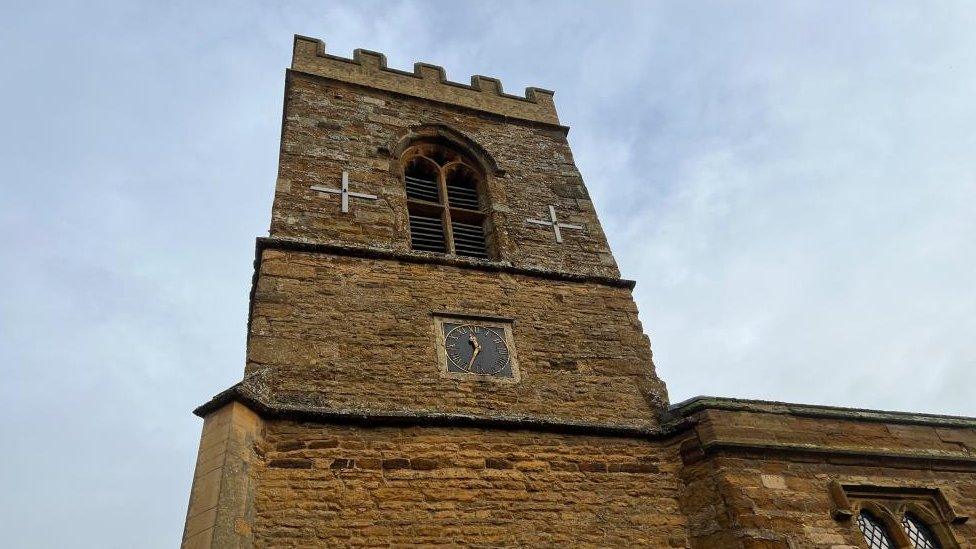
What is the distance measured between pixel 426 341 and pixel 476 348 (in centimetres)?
52

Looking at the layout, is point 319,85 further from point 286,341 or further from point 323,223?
point 286,341

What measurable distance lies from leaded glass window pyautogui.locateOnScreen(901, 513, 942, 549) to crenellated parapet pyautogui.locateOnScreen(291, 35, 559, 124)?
810 cm

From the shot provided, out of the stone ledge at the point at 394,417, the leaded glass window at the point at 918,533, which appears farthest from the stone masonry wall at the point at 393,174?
the leaded glass window at the point at 918,533

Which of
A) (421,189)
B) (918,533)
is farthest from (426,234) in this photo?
(918,533)

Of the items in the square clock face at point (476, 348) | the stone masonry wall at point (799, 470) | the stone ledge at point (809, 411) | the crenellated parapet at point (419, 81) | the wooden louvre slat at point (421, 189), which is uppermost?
the crenellated parapet at point (419, 81)

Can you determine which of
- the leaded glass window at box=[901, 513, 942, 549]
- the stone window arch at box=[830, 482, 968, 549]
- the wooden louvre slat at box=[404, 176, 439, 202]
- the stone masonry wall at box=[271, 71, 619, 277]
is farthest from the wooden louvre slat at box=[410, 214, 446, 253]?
the leaded glass window at box=[901, 513, 942, 549]

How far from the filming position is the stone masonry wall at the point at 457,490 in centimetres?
595

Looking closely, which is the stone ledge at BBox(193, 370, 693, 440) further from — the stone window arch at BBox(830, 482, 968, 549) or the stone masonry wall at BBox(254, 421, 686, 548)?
the stone window arch at BBox(830, 482, 968, 549)

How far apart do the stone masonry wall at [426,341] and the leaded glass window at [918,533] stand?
94.6 inches

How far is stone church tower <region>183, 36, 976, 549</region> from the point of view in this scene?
241 inches

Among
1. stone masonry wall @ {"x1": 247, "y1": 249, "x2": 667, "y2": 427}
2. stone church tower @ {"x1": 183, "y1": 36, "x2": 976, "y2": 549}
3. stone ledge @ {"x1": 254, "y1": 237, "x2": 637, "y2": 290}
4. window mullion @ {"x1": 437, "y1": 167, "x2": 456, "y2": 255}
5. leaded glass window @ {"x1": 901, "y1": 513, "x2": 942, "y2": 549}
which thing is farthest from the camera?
window mullion @ {"x1": 437, "y1": 167, "x2": 456, "y2": 255}

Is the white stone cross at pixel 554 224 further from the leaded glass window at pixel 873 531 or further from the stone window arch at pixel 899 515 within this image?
the leaded glass window at pixel 873 531

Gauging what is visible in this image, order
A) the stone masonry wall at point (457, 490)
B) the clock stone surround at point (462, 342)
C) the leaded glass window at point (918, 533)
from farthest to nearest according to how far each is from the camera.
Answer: the clock stone surround at point (462, 342) < the leaded glass window at point (918, 533) < the stone masonry wall at point (457, 490)

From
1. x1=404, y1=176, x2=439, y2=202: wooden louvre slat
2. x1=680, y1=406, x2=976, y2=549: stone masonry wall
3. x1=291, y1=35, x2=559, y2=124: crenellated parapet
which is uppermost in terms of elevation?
x1=291, y1=35, x2=559, y2=124: crenellated parapet
